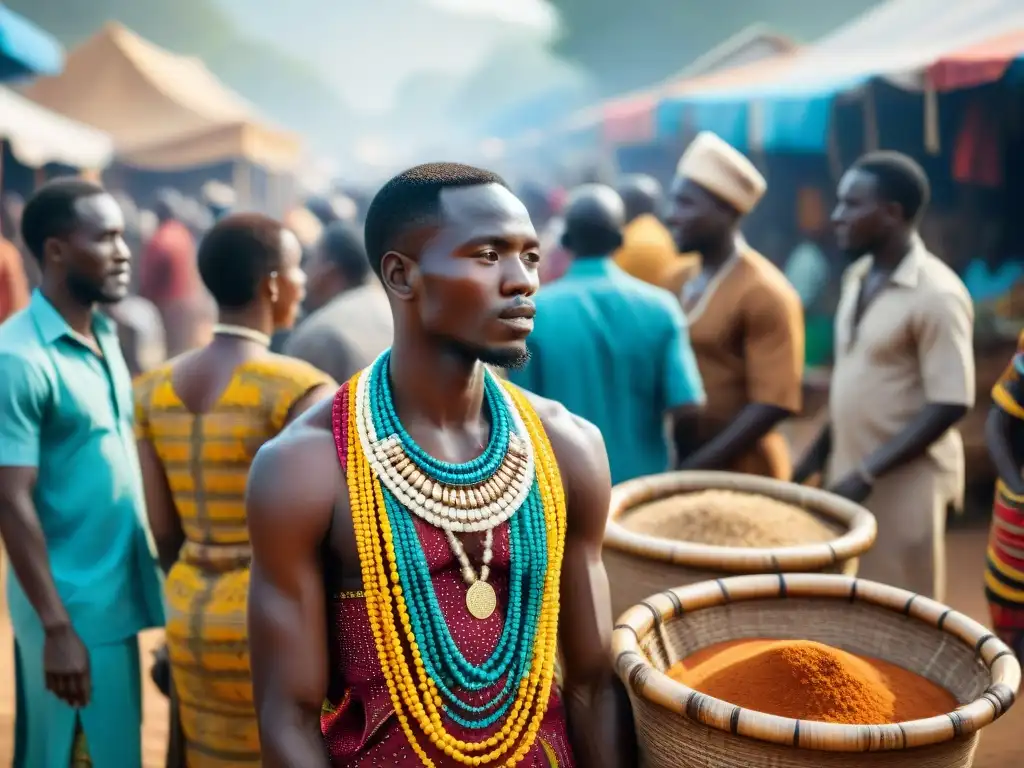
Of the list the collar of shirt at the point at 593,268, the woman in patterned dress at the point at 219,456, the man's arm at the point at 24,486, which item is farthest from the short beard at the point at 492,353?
the collar of shirt at the point at 593,268

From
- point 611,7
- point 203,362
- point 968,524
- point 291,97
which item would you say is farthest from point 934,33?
point 291,97

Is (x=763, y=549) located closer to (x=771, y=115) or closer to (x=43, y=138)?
(x=771, y=115)

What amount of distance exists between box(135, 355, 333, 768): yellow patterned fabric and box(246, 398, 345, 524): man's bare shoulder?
973mm

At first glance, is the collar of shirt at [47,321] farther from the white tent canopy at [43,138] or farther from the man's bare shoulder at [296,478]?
the white tent canopy at [43,138]

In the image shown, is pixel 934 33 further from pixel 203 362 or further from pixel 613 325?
pixel 203 362

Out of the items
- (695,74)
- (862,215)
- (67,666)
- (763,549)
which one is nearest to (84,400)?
(67,666)

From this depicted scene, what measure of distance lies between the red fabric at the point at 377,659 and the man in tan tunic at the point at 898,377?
2.27 metres

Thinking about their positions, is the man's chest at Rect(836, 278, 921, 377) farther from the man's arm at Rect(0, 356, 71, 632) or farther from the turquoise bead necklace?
the man's arm at Rect(0, 356, 71, 632)

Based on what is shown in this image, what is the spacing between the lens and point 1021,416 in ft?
10.2

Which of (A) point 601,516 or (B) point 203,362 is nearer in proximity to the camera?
(A) point 601,516

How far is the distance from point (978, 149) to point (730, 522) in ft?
18.1

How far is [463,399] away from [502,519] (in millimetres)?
210

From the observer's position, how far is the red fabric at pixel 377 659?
1.48 meters

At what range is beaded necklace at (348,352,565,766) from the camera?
1.46 m
